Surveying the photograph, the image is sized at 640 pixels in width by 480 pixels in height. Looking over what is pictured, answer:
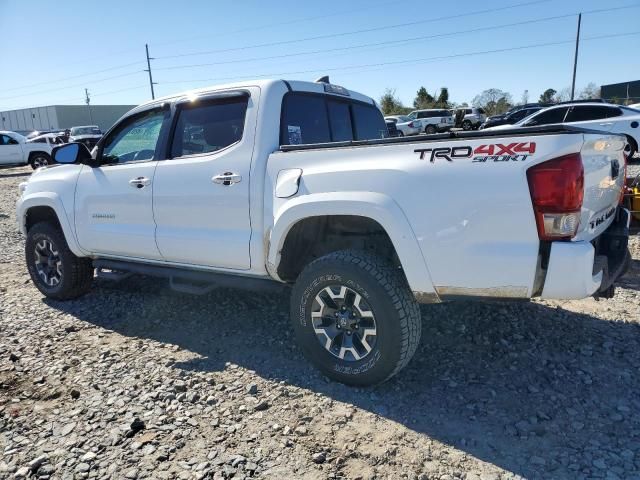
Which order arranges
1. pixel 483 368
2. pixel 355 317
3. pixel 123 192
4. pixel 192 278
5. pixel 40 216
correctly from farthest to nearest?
pixel 40 216 < pixel 123 192 < pixel 192 278 < pixel 483 368 < pixel 355 317

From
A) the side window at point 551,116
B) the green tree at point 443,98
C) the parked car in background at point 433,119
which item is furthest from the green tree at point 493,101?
the side window at point 551,116

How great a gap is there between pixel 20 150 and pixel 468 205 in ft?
72.7

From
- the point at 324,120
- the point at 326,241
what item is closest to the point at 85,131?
the point at 324,120

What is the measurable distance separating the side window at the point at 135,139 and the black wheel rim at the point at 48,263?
125 centimetres

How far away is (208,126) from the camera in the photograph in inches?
149

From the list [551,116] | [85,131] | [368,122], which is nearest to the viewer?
[368,122]

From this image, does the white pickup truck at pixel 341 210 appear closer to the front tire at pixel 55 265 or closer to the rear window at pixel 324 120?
the rear window at pixel 324 120

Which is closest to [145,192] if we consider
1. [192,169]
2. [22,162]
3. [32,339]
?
[192,169]

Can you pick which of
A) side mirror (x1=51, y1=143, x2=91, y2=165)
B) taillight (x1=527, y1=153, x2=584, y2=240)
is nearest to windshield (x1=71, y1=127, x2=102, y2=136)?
side mirror (x1=51, y1=143, x2=91, y2=165)

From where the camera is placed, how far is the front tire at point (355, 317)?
2877 mm

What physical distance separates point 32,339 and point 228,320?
1.65 m

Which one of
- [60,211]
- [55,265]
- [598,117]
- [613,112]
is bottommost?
[55,265]

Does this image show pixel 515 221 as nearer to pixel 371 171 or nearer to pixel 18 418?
pixel 371 171

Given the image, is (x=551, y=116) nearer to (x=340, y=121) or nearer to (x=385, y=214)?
(x=340, y=121)
